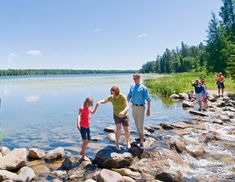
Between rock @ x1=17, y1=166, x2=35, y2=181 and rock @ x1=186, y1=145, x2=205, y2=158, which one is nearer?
rock @ x1=17, y1=166, x2=35, y2=181

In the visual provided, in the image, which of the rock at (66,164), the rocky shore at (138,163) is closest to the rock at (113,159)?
the rocky shore at (138,163)

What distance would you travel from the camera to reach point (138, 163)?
9.09 meters

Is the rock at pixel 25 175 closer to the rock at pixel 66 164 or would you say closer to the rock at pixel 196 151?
the rock at pixel 66 164

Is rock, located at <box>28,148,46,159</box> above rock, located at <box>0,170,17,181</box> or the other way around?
the other way around

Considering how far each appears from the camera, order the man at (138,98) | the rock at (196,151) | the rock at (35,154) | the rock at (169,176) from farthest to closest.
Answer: the rock at (35,154), the rock at (196,151), the man at (138,98), the rock at (169,176)

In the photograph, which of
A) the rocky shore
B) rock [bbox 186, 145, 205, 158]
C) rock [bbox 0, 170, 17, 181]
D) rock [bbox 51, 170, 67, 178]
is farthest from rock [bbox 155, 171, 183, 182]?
rock [bbox 0, 170, 17, 181]

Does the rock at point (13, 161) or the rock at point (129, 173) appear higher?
the rock at point (13, 161)

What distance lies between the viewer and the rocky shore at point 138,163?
8.09 metres

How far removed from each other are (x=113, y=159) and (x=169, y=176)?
187cm

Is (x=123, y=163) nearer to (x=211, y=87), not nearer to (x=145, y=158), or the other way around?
(x=145, y=158)

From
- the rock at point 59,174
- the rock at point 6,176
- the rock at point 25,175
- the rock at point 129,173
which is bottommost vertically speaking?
the rock at point 59,174

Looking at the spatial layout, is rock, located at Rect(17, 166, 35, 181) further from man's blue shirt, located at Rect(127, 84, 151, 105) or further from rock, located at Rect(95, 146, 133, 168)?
man's blue shirt, located at Rect(127, 84, 151, 105)

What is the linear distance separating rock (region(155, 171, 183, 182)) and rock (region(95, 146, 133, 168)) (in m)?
1.25

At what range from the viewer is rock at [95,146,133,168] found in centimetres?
879
